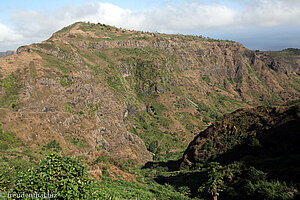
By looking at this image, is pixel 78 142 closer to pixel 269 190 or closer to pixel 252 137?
pixel 252 137

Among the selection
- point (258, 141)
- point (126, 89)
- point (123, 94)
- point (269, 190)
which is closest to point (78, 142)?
point (123, 94)

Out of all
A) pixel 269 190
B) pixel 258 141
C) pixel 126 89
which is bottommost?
pixel 269 190

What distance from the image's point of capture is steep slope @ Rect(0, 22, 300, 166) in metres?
64.1

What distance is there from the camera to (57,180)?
12.3 m

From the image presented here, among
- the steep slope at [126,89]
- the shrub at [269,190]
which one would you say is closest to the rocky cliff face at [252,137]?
the shrub at [269,190]

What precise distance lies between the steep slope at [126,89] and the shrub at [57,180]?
4385cm

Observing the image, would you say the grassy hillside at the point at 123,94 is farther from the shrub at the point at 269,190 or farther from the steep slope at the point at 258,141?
the shrub at the point at 269,190

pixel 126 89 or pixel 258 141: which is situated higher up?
pixel 126 89

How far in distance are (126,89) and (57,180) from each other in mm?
99832

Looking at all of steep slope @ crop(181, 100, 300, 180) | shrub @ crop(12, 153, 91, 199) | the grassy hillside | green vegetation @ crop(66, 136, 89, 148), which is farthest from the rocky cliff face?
shrub @ crop(12, 153, 91, 199)

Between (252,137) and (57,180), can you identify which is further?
(252,137)

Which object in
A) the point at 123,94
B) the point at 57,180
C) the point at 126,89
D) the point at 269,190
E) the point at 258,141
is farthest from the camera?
the point at 126,89

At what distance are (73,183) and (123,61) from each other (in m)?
120

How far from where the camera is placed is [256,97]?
169000 millimetres
